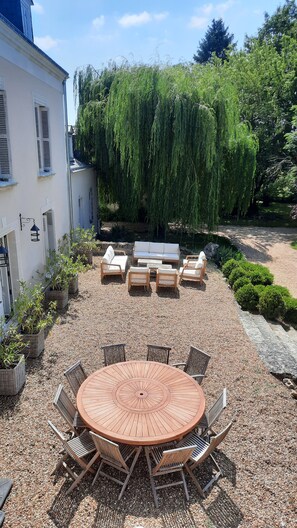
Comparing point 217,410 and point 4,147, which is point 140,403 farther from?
point 4,147

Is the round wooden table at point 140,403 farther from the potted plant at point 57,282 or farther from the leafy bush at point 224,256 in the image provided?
the leafy bush at point 224,256

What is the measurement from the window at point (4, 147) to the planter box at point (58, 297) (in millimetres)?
2937

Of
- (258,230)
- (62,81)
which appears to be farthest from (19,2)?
(258,230)

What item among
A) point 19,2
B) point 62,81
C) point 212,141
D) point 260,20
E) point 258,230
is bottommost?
point 258,230

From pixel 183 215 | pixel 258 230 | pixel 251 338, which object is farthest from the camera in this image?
pixel 258 230

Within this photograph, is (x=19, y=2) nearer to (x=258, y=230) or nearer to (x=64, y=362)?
(x=64, y=362)

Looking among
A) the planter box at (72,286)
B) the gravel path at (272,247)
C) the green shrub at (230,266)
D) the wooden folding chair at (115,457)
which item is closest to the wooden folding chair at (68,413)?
the wooden folding chair at (115,457)

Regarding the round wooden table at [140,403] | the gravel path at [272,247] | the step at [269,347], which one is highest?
the round wooden table at [140,403]

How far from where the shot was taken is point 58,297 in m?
8.66

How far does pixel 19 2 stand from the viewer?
8.30 meters

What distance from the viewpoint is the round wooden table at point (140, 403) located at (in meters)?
4.08

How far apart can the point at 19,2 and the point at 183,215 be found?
28.8ft

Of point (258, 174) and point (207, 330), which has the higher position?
point (258, 174)

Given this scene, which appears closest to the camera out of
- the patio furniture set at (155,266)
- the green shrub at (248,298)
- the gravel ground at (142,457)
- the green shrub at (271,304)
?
the gravel ground at (142,457)
